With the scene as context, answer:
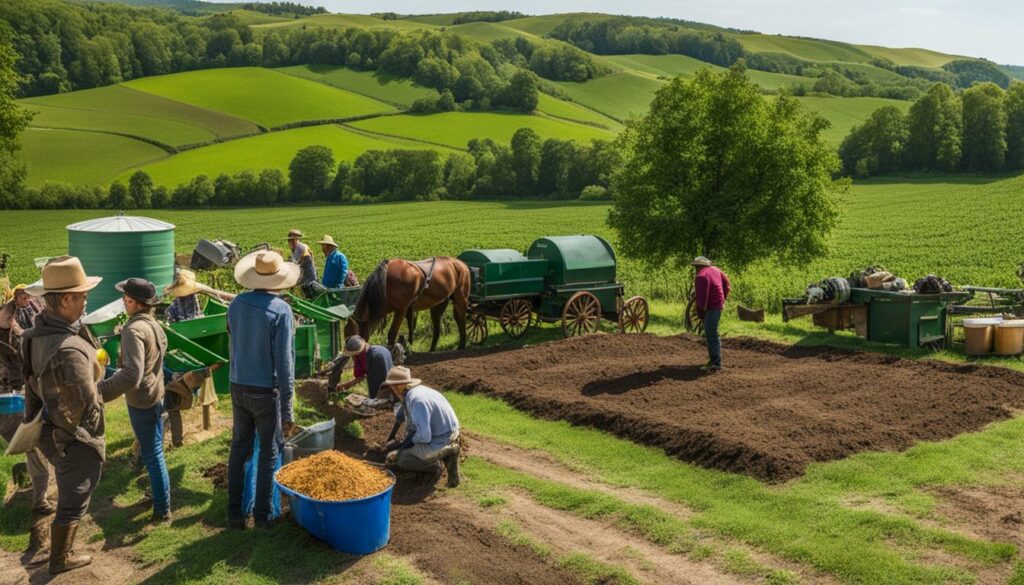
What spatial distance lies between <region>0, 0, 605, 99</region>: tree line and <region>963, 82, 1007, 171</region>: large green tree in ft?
157

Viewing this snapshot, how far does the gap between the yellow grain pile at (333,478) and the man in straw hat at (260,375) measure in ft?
0.82

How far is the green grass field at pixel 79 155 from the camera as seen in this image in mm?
67188

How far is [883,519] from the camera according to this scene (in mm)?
8195

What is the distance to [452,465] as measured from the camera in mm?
9320

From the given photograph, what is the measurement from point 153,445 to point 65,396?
1348mm

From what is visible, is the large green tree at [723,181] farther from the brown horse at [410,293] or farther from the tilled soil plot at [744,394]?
the brown horse at [410,293]

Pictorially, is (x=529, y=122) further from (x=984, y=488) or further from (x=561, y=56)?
(x=984, y=488)

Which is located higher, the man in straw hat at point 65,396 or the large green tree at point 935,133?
the large green tree at point 935,133

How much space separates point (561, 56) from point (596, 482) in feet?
391

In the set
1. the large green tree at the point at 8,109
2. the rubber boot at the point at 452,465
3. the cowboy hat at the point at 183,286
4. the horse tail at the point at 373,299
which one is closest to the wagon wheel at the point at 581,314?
the horse tail at the point at 373,299

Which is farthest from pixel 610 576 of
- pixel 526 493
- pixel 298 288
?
pixel 298 288

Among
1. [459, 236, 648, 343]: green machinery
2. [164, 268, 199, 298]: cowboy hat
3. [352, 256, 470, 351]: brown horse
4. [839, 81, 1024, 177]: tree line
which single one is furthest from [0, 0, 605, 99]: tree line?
[164, 268, 199, 298]: cowboy hat

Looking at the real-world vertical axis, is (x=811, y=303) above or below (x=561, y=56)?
below

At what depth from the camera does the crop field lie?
9875 cm
